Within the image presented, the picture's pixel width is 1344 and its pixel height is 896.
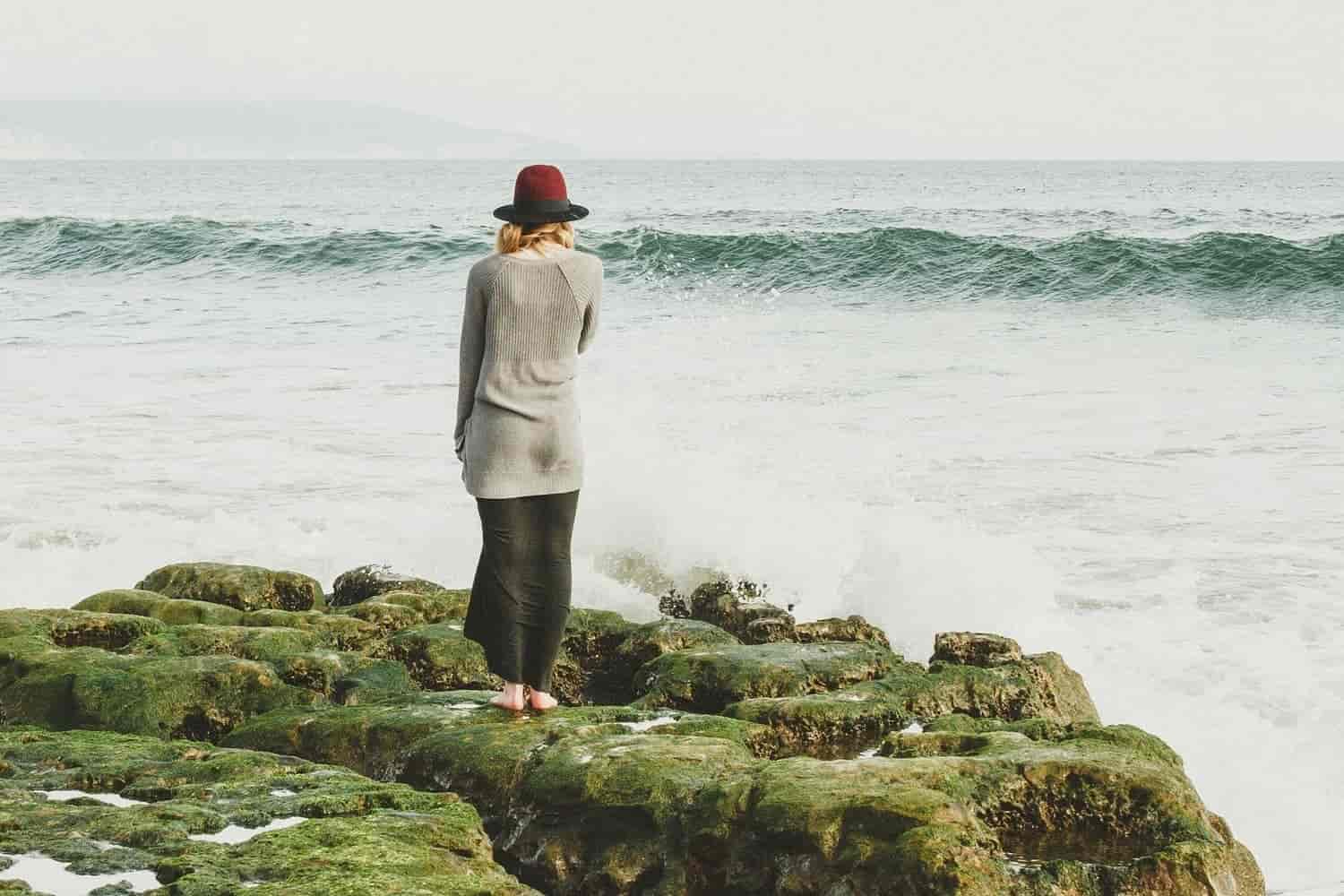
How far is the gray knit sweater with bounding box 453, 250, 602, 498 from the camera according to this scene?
4789mm

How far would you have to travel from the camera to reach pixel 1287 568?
9031mm

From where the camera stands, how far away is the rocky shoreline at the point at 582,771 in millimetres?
3648

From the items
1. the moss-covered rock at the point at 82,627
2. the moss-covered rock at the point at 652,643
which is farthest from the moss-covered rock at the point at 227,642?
the moss-covered rock at the point at 652,643

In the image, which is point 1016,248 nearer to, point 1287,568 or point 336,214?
point 1287,568

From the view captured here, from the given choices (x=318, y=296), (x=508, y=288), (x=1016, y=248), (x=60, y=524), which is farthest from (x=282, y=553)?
(x=1016, y=248)

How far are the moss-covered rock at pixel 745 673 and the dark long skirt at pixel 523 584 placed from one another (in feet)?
2.13

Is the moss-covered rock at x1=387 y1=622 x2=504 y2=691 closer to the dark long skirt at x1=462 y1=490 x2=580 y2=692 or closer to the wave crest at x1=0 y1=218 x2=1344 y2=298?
the dark long skirt at x1=462 y1=490 x2=580 y2=692

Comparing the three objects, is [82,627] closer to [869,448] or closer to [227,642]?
[227,642]

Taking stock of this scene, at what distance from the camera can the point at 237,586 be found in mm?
7305

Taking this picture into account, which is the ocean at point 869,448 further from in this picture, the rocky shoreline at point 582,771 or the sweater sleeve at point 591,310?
the sweater sleeve at point 591,310

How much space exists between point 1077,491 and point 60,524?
25.3 feet

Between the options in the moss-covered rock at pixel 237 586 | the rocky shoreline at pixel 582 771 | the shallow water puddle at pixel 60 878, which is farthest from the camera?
the moss-covered rock at pixel 237 586

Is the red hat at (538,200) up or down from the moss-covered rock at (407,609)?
up

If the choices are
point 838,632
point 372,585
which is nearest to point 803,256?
point 372,585
